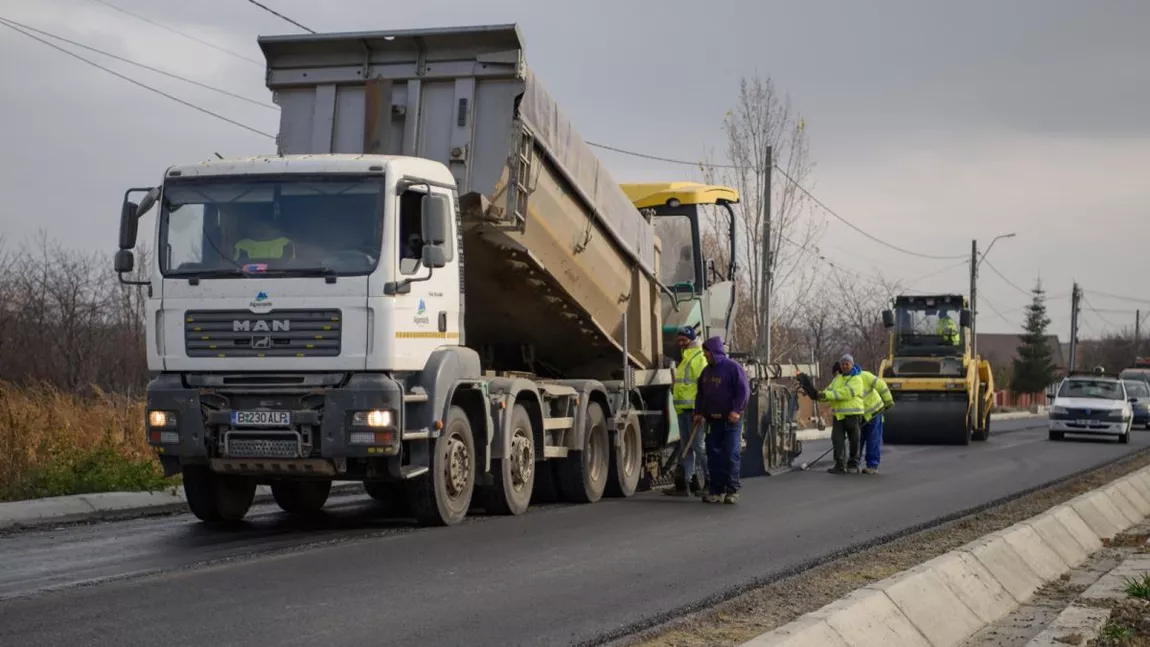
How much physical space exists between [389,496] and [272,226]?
148 inches

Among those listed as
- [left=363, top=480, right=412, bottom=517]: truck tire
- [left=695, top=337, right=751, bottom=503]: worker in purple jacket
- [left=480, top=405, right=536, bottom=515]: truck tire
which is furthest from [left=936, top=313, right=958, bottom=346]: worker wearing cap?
[left=480, top=405, right=536, bottom=515]: truck tire

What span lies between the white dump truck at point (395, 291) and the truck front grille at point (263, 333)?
0.05 feet

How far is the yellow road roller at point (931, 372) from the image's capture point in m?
29.4

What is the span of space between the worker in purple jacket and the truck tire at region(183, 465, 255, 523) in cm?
474

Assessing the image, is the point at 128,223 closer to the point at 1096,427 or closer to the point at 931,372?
the point at 931,372

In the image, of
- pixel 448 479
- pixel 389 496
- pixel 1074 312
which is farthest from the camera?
pixel 1074 312

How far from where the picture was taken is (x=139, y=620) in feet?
22.4

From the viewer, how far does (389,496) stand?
13484 millimetres

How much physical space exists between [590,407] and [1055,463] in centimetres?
1166

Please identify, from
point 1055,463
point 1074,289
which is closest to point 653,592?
point 1055,463

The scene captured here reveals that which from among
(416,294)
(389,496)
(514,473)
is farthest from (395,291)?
(389,496)

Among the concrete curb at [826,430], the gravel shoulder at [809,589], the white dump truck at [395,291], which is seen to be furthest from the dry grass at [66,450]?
the concrete curb at [826,430]

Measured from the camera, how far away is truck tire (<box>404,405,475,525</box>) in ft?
36.3

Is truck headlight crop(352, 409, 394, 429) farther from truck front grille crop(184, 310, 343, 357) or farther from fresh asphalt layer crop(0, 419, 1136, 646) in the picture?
fresh asphalt layer crop(0, 419, 1136, 646)
